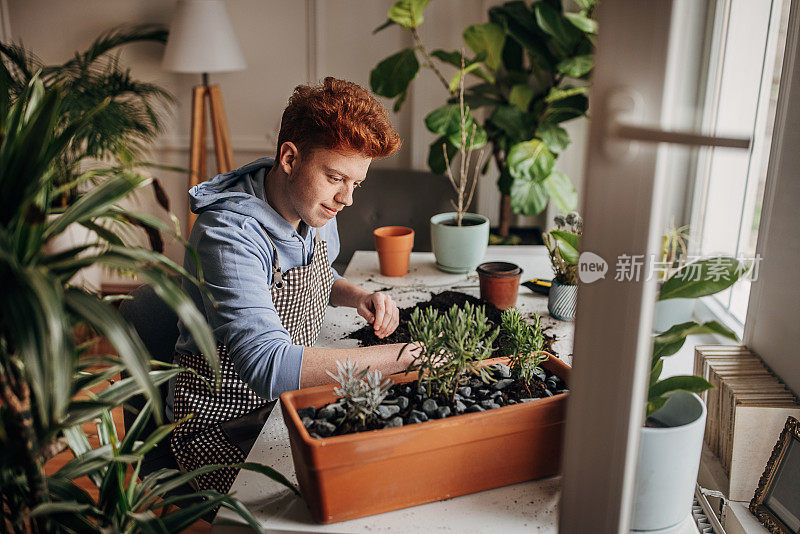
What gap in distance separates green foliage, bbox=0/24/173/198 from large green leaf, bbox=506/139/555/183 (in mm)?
1755

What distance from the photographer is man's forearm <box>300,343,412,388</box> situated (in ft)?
3.85

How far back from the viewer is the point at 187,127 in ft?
12.3

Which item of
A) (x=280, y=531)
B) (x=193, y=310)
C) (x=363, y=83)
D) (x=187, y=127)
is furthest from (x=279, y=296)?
(x=187, y=127)

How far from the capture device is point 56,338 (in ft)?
1.86

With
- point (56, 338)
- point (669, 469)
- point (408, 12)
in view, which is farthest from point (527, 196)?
point (56, 338)

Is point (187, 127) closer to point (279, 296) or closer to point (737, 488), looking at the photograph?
point (279, 296)

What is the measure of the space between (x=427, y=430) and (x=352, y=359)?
0.35 m

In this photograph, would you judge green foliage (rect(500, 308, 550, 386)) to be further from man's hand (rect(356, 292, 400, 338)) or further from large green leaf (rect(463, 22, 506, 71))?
large green leaf (rect(463, 22, 506, 71))

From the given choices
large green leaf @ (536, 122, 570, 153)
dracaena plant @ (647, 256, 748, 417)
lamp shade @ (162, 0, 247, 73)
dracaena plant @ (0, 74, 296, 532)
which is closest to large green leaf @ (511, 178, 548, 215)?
large green leaf @ (536, 122, 570, 153)

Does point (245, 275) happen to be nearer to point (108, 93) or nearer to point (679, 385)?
point (679, 385)

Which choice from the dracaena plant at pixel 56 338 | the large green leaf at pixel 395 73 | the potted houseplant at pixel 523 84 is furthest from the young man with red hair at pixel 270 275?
the large green leaf at pixel 395 73

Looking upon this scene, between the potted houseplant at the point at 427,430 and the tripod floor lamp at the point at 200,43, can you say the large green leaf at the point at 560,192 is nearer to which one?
the tripod floor lamp at the point at 200,43

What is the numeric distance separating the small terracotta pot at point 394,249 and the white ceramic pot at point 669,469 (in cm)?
112

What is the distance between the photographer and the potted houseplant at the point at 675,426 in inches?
34.2
